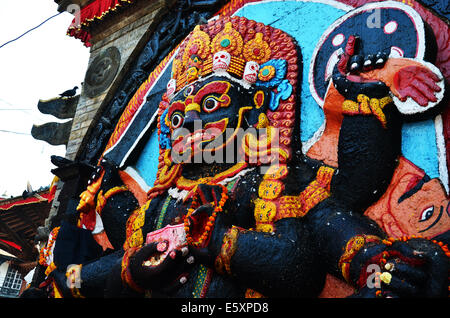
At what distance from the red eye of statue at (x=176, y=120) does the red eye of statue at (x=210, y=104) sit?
27 cm

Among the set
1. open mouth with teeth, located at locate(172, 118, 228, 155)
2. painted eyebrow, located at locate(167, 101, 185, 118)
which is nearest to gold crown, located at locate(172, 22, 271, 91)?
painted eyebrow, located at locate(167, 101, 185, 118)

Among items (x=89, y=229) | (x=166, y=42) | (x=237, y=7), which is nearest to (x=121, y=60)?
(x=166, y=42)

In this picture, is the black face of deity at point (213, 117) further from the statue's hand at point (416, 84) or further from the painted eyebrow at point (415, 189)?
the painted eyebrow at point (415, 189)

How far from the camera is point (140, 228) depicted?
354cm

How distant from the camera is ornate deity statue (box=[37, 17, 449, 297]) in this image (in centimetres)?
263

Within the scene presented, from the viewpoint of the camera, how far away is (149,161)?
465 centimetres

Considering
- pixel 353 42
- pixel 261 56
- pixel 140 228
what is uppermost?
pixel 261 56

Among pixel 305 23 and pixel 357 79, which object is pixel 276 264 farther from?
pixel 305 23

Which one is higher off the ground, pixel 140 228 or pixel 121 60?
pixel 121 60

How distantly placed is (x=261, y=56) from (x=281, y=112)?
2.04ft

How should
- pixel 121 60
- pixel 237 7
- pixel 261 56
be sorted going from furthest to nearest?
pixel 121 60 < pixel 237 7 < pixel 261 56

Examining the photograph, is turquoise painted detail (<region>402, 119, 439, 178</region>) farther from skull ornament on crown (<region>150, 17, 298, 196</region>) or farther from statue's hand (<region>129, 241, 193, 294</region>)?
A: statue's hand (<region>129, 241, 193, 294</region>)

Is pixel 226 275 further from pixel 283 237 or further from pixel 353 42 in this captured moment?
pixel 353 42

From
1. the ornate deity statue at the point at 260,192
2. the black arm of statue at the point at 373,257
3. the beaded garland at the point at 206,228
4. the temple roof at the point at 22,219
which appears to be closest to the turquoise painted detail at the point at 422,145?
the ornate deity statue at the point at 260,192
